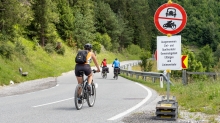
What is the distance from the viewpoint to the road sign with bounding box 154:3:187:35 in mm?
8125

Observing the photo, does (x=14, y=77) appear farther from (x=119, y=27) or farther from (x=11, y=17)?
(x=119, y=27)

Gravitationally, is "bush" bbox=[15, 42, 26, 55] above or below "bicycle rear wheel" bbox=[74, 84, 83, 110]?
above

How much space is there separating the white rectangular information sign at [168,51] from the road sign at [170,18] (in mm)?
207

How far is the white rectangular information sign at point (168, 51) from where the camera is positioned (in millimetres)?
8227

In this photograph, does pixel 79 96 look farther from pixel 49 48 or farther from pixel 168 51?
pixel 49 48

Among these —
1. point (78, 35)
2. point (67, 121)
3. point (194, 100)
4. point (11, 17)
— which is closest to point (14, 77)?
point (11, 17)

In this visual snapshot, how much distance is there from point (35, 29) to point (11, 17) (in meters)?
20.3

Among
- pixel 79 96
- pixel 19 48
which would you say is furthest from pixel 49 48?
pixel 79 96

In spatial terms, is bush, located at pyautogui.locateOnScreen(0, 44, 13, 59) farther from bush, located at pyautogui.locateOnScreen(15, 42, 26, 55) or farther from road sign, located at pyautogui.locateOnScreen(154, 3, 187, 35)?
road sign, located at pyautogui.locateOnScreen(154, 3, 187, 35)

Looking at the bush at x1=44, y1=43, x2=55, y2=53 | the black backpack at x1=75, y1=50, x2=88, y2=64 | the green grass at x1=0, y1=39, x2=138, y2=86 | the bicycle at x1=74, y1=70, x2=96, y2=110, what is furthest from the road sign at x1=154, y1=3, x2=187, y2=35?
the bush at x1=44, y1=43, x2=55, y2=53

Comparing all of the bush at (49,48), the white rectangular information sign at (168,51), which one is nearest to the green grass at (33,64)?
the bush at (49,48)

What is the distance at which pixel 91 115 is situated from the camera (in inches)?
354

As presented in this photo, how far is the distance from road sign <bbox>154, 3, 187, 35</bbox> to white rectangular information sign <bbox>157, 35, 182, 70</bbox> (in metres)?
0.21

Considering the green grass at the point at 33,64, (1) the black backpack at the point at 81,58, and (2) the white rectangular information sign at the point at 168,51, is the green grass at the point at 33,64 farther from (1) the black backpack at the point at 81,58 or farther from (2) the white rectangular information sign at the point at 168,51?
(2) the white rectangular information sign at the point at 168,51
